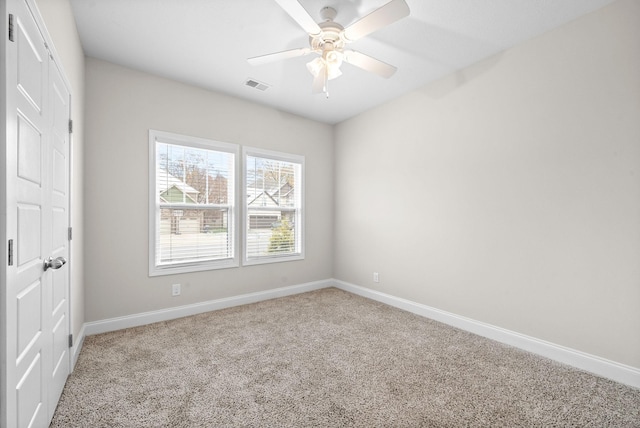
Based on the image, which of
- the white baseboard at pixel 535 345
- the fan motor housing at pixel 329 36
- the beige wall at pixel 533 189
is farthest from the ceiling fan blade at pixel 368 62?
the white baseboard at pixel 535 345

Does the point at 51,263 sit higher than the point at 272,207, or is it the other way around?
the point at 272,207

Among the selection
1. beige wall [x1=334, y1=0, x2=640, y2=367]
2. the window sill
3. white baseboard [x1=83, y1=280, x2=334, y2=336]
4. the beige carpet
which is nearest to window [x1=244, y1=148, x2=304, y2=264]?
the window sill

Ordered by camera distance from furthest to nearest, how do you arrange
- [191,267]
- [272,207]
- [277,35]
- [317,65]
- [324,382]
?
1. [272,207]
2. [191,267]
3. [277,35]
4. [317,65]
5. [324,382]

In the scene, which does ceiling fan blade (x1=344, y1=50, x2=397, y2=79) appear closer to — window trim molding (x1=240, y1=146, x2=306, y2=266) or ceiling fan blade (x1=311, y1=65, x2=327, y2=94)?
ceiling fan blade (x1=311, y1=65, x2=327, y2=94)

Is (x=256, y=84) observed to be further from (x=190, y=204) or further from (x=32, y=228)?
(x=32, y=228)

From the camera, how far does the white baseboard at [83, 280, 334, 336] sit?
9.69ft

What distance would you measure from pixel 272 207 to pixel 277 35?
89.0 inches

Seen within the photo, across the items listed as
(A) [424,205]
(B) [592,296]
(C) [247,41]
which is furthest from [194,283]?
(B) [592,296]

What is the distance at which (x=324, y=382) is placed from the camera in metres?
2.12

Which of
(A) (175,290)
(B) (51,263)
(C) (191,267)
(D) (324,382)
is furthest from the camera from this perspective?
(C) (191,267)

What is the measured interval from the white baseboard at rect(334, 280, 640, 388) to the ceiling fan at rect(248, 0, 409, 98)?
101 inches

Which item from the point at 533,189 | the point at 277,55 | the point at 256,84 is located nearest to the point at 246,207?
the point at 256,84

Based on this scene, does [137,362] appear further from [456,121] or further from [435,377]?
[456,121]

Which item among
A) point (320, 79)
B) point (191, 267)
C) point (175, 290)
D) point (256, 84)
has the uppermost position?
point (256, 84)
